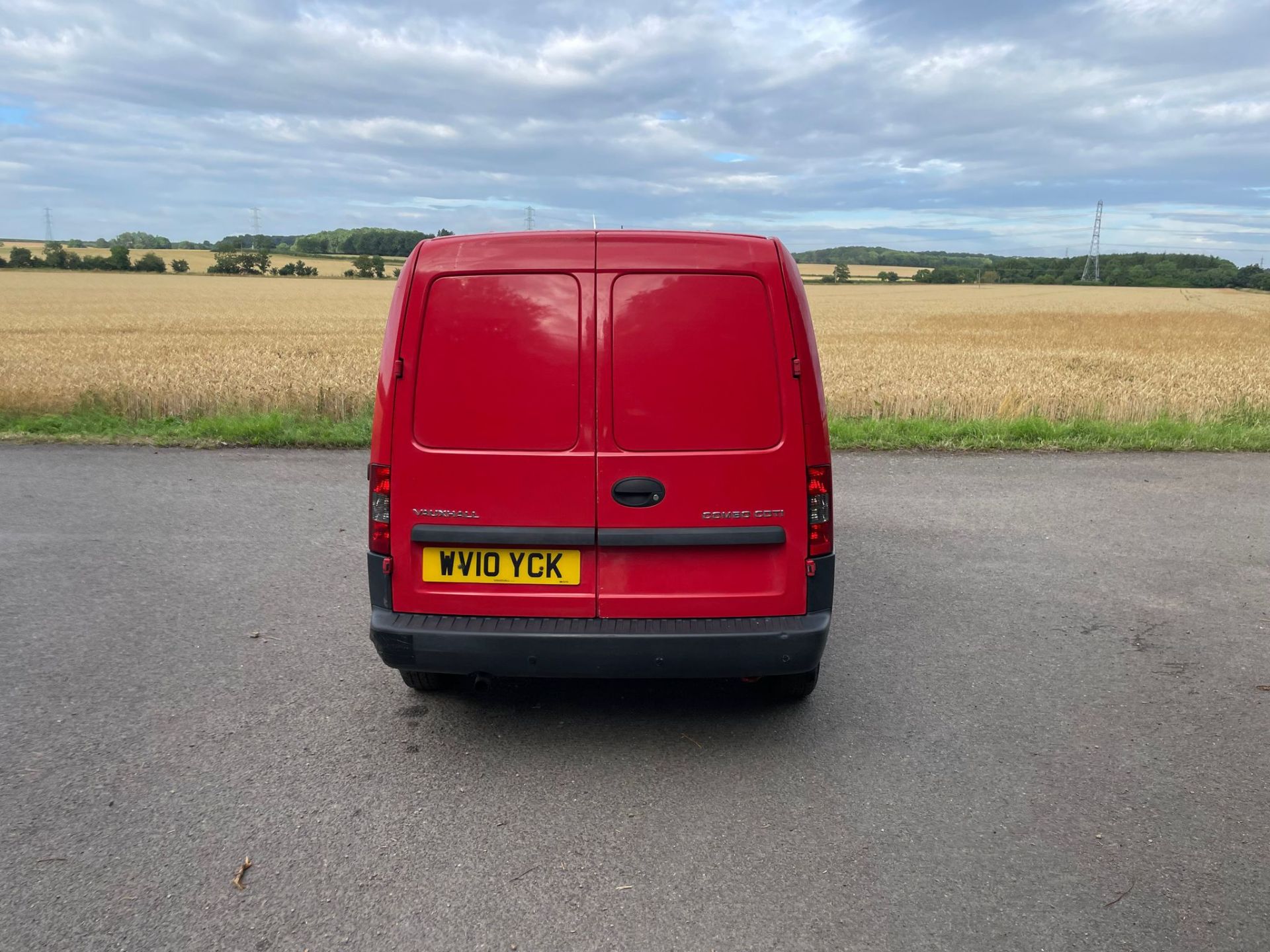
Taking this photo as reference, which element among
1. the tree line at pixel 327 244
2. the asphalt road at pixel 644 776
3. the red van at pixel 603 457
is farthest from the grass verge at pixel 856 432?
the tree line at pixel 327 244

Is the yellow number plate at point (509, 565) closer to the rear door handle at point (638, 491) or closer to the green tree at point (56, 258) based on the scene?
the rear door handle at point (638, 491)

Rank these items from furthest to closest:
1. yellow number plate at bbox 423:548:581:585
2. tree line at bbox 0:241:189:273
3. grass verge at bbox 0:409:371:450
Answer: tree line at bbox 0:241:189:273 < grass verge at bbox 0:409:371:450 < yellow number plate at bbox 423:548:581:585

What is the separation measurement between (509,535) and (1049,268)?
8875cm

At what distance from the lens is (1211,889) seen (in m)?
2.72

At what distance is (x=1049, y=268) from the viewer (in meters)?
82.4

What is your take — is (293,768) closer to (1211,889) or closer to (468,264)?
(468,264)

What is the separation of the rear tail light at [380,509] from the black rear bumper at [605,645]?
0.91 ft

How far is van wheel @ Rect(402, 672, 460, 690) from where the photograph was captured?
3979 millimetres

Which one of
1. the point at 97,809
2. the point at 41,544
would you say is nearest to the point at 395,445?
the point at 97,809

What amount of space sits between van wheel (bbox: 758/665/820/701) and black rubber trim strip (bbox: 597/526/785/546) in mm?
718

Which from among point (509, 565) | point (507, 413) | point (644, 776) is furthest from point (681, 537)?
point (644, 776)

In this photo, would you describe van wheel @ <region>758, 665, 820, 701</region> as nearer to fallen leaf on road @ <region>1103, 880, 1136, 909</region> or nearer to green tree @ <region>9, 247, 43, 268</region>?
fallen leaf on road @ <region>1103, 880, 1136, 909</region>

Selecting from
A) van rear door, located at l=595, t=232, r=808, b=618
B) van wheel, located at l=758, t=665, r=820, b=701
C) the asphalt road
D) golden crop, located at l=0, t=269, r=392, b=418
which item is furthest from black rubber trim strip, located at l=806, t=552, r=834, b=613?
golden crop, located at l=0, t=269, r=392, b=418

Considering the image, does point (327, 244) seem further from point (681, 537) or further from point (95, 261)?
point (681, 537)
